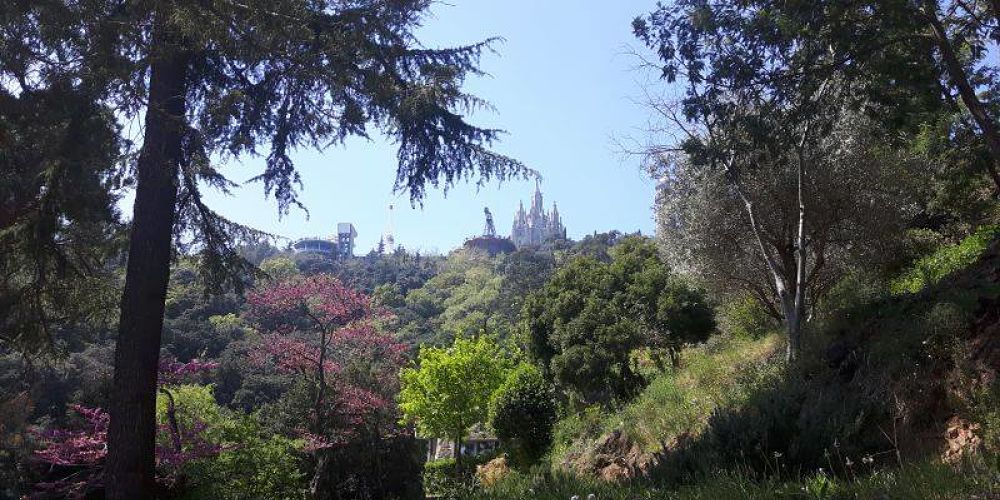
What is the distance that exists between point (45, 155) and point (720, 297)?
14.0 meters

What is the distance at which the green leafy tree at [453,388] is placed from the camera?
22203 mm

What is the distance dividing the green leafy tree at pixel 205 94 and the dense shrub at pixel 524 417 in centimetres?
1539

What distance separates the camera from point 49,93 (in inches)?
285

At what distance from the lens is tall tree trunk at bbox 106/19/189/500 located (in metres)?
6.77

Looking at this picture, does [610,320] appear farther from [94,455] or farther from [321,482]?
[94,455]

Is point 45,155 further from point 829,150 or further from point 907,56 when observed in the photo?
point 829,150

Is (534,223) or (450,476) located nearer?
(450,476)

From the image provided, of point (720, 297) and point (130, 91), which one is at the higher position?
point (130, 91)

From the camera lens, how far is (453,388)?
2230 cm

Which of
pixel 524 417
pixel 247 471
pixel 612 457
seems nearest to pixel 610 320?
pixel 524 417

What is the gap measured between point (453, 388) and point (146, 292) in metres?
15.9

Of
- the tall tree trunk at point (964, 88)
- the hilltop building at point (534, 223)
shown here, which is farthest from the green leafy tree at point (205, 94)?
the hilltop building at point (534, 223)

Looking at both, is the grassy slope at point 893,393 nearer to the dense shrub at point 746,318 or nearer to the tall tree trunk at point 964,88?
the tall tree trunk at point 964,88

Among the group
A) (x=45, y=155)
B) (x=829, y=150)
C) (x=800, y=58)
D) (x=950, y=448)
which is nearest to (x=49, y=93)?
(x=45, y=155)
